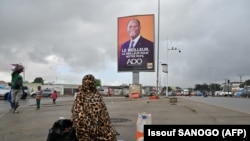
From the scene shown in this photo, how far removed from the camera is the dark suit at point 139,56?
1953 inches

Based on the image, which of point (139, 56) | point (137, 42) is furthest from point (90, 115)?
point (139, 56)

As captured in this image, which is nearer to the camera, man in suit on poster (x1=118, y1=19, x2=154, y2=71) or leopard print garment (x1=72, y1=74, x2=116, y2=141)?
leopard print garment (x1=72, y1=74, x2=116, y2=141)

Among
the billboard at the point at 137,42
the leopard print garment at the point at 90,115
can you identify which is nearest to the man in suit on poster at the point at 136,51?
the billboard at the point at 137,42

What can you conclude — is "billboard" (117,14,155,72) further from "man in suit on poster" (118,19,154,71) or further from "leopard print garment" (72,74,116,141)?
"leopard print garment" (72,74,116,141)

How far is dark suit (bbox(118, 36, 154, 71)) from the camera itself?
49.6 m

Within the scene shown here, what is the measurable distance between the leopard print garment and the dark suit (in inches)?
1715

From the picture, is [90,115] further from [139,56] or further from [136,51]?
[139,56]

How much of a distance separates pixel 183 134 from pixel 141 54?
46340mm

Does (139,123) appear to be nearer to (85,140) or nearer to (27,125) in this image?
(85,140)

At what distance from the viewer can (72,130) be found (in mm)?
5793

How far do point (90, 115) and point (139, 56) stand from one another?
4452 centimetres

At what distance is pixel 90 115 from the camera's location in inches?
232

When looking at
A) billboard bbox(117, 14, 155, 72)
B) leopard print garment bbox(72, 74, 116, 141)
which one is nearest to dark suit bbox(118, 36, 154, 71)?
billboard bbox(117, 14, 155, 72)

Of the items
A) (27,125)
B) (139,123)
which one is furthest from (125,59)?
(139,123)
